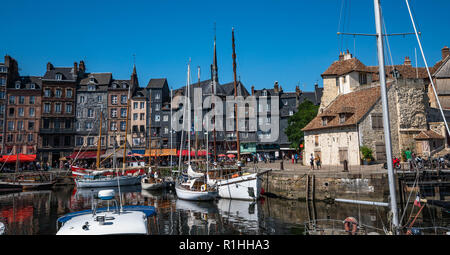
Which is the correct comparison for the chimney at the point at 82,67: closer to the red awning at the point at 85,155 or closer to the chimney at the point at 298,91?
the red awning at the point at 85,155

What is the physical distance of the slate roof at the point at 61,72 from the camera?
2085 inches

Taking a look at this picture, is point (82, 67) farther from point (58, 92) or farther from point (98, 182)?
point (98, 182)

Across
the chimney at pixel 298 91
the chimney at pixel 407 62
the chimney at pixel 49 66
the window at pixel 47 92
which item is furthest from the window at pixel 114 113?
the chimney at pixel 407 62

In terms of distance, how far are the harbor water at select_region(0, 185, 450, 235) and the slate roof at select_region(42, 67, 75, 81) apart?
33144mm

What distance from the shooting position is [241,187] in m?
24.4

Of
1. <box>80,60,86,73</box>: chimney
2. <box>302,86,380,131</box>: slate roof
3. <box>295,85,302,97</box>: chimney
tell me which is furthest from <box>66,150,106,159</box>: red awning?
<box>295,85,302,97</box>: chimney

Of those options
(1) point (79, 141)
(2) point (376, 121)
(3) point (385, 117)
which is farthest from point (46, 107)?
(3) point (385, 117)

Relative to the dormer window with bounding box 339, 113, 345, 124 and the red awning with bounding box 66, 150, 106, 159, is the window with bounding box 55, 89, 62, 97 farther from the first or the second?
the dormer window with bounding box 339, 113, 345, 124

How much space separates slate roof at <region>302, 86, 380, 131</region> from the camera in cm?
2748

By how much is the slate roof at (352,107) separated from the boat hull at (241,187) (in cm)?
1106

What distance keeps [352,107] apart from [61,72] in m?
52.8
